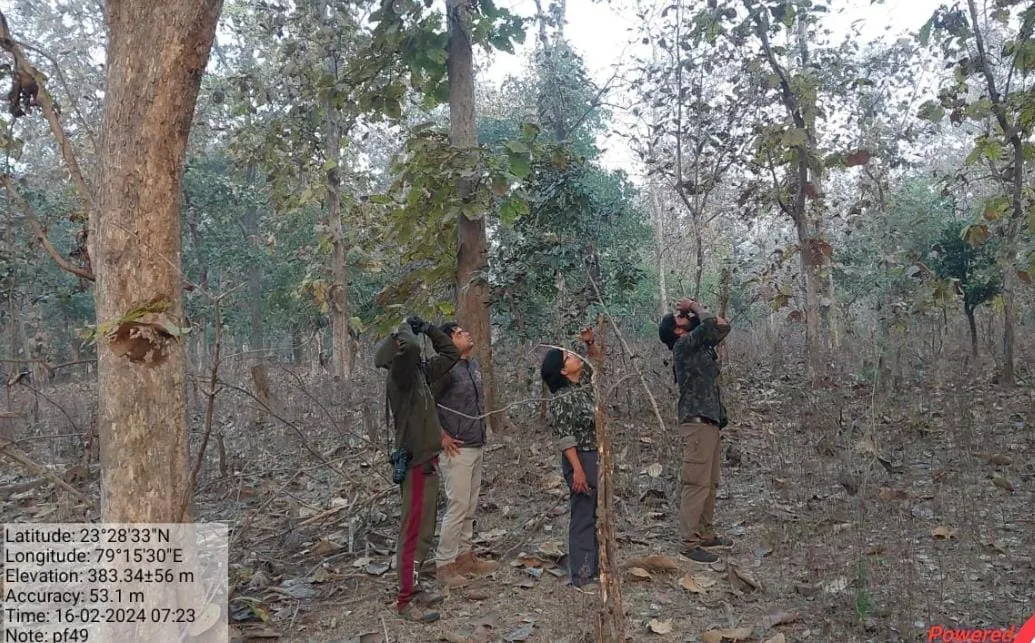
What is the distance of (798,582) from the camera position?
441 centimetres

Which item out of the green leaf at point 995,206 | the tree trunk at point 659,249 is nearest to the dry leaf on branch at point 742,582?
the green leaf at point 995,206

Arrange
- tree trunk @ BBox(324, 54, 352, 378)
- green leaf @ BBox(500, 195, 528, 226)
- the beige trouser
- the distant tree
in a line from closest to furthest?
the beige trouser
green leaf @ BBox(500, 195, 528, 226)
the distant tree
tree trunk @ BBox(324, 54, 352, 378)

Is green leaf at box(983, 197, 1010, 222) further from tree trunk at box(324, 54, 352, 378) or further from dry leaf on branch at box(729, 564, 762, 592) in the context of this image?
tree trunk at box(324, 54, 352, 378)

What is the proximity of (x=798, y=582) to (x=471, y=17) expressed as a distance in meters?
5.87

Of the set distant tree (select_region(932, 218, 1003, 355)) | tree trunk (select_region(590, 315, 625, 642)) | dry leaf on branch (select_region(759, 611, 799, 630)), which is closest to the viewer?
tree trunk (select_region(590, 315, 625, 642))

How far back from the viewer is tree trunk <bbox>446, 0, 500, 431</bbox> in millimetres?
7211

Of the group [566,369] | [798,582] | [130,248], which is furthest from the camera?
[566,369]

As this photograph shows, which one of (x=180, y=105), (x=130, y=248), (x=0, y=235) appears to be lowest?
(x=130, y=248)

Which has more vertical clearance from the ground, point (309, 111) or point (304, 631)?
point (309, 111)

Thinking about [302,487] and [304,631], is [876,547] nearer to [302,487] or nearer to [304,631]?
[304,631]

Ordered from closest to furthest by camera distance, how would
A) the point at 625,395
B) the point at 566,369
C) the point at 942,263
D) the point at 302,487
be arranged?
the point at 566,369 → the point at 302,487 → the point at 625,395 → the point at 942,263

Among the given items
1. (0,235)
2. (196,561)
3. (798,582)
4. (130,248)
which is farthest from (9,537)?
(0,235)

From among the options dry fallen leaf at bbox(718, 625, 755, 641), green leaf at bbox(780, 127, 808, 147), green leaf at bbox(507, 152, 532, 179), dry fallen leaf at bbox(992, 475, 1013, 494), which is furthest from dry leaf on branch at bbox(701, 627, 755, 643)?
green leaf at bbox(780, 127, 808, 147)

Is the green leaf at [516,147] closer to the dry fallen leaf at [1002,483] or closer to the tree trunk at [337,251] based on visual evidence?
the dry fallen leaf at [1002,483]
